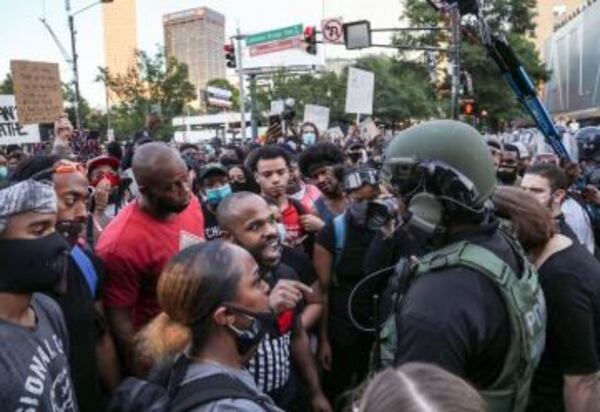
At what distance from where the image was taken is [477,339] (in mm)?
1987

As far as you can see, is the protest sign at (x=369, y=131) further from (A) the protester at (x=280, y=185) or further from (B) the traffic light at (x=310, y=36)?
(A) the protester at (x=280, y=185)

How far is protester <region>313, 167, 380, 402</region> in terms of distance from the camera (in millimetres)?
4422

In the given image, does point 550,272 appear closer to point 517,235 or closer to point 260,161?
point 517,235

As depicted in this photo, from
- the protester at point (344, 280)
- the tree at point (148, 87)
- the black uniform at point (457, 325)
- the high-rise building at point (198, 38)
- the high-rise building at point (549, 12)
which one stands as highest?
the high-rise building at point (198, 38)

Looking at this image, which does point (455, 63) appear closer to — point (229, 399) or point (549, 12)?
point (229, 399)

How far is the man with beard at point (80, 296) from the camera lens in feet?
9.82

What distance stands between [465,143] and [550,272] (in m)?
0.84

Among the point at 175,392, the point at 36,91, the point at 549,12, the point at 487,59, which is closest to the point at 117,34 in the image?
the point at 549,12

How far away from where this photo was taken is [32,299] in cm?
264

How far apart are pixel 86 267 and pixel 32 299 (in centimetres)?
74

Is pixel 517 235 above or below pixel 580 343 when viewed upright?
above

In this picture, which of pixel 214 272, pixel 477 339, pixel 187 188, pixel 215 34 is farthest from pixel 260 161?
pixel 215 34

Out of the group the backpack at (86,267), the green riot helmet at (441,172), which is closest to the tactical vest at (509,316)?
the green riot helmet at (441,172)

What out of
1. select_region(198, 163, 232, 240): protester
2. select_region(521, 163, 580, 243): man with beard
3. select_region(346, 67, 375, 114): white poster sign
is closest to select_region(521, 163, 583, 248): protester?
select_region(521, 163, 580, 243): man with beard
